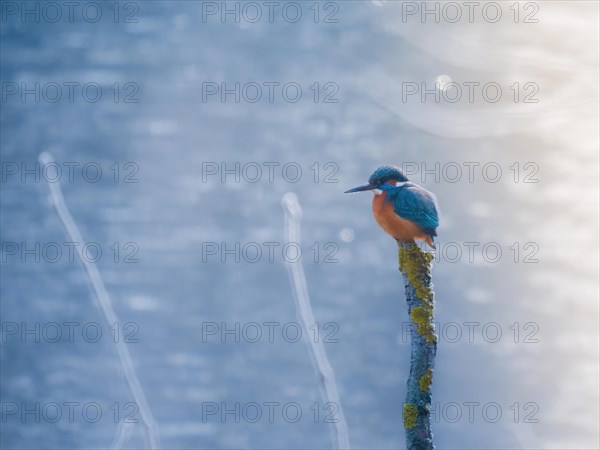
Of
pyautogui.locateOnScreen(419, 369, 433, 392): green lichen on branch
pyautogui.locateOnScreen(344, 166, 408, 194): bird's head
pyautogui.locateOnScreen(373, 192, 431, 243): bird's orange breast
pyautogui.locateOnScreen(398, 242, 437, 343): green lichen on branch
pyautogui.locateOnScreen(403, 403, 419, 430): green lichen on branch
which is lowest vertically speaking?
pyautogui.locateOnScreen(403, 403, 419, 430): green lichen on branch

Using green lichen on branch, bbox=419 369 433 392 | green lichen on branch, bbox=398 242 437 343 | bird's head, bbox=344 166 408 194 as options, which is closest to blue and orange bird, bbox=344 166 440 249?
bird's head, bbox=344 166 408 194

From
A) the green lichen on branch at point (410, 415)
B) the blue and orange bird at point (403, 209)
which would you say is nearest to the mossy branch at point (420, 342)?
the green lichen on branch at point (410, 415)

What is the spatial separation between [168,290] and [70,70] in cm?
81

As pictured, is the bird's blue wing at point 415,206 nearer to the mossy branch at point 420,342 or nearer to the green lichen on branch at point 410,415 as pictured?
the mossy branch at point 420,342

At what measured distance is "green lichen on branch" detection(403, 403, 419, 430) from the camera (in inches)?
59.4

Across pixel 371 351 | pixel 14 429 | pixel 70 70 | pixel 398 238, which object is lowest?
pixel 14 429

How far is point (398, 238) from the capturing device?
1.62m

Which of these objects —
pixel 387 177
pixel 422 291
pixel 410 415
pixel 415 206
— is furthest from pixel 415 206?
pixel 410 415

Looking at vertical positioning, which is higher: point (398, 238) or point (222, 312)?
point (398, 238)

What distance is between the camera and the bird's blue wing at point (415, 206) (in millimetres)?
1631

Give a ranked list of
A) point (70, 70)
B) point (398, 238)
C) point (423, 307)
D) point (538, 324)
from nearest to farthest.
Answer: point (423, 307), point (398, 238), point (538, 324), point (70, 70)

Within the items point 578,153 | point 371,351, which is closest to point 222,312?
point 371,351

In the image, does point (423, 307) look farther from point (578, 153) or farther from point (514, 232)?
point (578, 153)

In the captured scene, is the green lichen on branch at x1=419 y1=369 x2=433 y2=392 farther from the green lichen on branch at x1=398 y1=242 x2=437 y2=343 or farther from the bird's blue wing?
the bird's blue wing
